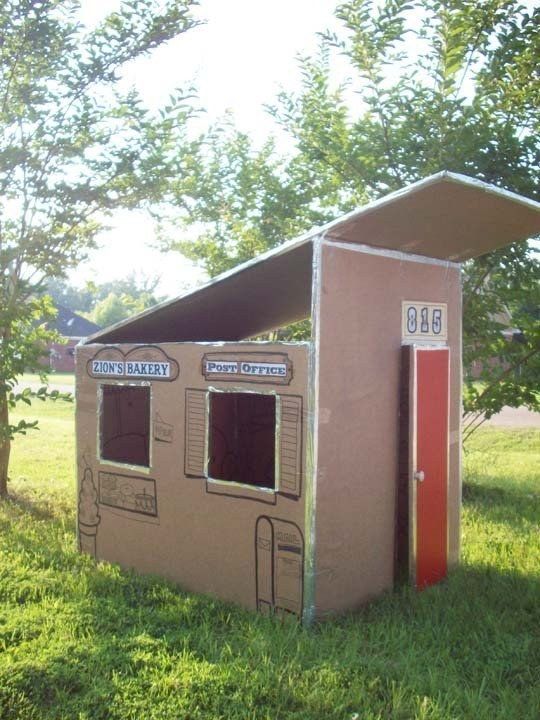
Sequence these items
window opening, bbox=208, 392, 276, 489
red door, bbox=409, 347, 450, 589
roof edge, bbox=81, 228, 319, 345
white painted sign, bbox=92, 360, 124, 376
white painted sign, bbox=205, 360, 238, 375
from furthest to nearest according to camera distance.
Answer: window opening, bbox=208, 392, 276, 489 < white painted sign, bbox=92, 360, 124, 376 < red door, bbox=409, 347, 450, 589 < white painted sign, bbox=205, 360, 238, 375 < roof edge, bbox=81, 228, 319, 345

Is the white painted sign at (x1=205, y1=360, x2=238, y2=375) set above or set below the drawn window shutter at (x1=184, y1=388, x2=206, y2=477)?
above

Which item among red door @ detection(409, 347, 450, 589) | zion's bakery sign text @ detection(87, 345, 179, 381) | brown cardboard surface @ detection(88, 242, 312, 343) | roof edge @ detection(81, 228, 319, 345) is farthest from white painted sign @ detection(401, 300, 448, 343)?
zion's bakery sign text @ detection(87, 345, 179, 381)

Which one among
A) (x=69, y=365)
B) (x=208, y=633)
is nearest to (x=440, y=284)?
(x=208, y=633)

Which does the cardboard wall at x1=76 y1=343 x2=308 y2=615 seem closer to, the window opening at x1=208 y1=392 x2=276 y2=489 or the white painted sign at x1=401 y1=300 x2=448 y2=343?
the white painted sign at x1=401 y1=300 x2=448 y2=343

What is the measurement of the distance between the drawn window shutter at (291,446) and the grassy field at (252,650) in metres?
0.71

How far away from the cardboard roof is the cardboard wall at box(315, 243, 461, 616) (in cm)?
17

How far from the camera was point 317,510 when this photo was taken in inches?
152

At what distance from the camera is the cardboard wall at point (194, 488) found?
3.96m

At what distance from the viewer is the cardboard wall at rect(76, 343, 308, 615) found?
396cm

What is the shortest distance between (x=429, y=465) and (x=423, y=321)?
890 millimetres

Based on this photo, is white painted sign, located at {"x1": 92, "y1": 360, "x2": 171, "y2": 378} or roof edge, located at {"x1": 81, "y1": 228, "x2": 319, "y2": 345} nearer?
roof edge, located at {"x1": 81, "y1": 228, "x2": 319, "y2": 345}

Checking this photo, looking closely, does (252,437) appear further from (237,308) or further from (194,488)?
(194,488)

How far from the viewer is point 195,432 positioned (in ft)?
14.7

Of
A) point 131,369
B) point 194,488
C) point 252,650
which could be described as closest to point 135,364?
point 131,369
